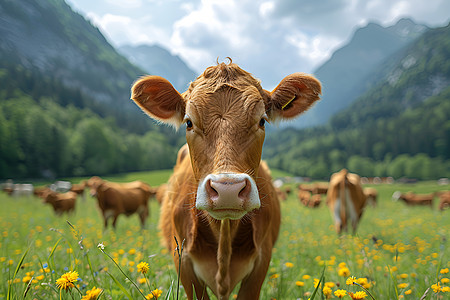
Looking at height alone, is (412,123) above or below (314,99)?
above

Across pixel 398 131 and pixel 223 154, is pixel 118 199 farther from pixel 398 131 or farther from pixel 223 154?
pixel 398 131

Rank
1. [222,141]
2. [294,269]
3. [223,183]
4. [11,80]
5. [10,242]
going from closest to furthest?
[223,183], [222,141], [294,269], [10,242], [11,80]

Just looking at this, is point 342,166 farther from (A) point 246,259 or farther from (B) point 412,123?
(A) point 246,259

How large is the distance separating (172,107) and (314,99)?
1367 mm

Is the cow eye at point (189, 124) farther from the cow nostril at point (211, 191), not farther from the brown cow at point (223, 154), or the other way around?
the cow nostril at point (211, 191)

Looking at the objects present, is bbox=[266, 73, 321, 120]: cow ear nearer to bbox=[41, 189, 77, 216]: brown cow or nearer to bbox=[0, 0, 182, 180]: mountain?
bbox=[0, 0, 182, 180]: mountain

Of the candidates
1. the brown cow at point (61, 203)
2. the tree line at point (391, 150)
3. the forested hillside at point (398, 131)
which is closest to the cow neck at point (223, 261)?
the brown cow at point (61, 203)

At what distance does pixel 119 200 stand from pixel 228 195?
36.6 feet

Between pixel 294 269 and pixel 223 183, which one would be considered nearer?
pixel 223 183

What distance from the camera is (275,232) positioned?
3.04m

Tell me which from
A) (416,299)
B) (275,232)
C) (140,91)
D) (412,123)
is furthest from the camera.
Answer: (412,123)

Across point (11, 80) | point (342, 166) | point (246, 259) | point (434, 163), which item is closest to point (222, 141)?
point (246, 259)

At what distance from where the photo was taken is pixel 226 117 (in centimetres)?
189

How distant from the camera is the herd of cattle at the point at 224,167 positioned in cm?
160
